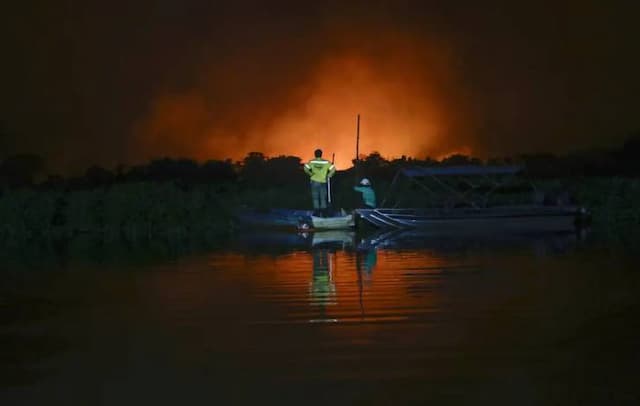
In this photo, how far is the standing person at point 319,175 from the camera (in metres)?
22.0

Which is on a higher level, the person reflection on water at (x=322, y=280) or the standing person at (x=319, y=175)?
the standing person at (x=319, y=175)

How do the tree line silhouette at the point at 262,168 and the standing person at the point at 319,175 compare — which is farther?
the tree line silhouette at the point at 262,168

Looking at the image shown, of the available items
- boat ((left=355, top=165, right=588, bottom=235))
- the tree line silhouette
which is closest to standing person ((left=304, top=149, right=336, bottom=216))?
boat ((left=355, top=165, right=588, bottom=235))

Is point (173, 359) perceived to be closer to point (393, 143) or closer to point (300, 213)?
point (300, 213)

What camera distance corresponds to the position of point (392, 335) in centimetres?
784

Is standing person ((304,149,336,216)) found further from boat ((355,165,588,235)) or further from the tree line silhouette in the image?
the tree line silhouette

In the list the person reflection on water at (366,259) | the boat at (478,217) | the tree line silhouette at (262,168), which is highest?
the tree line silhouette at (262,168)

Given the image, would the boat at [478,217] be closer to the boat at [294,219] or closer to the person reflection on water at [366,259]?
the boat at [294,219]

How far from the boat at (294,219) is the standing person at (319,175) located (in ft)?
1.04

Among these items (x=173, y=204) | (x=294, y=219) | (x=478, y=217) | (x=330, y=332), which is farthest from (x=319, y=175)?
(x=330, y=332)

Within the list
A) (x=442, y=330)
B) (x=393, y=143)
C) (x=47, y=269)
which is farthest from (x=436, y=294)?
(x=393, y=143)

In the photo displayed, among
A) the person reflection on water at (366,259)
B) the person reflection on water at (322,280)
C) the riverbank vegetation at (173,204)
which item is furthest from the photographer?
the riverbank vegetation at (173,204)

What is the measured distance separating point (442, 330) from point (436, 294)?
7.35 ft

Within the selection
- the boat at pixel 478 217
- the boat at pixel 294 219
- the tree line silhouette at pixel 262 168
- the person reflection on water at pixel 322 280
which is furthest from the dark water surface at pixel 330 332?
the tree line silhouette at pixel 262 168
